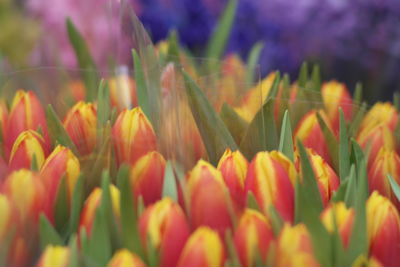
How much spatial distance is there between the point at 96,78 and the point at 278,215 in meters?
0.32

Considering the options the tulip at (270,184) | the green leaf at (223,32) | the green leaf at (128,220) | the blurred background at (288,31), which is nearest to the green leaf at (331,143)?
the tulip at (270,184)

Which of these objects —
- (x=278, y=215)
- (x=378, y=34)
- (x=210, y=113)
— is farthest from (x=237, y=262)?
(x=378, y=34)

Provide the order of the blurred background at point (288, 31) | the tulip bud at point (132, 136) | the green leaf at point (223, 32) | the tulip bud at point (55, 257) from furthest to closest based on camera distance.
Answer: the blurred background at point (288, 31) < the green leaf at point (223, 32) < the tulip bud at point (132, 136) < the tulip bud at point (55, 257)

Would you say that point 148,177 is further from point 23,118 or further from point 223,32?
point 223,32

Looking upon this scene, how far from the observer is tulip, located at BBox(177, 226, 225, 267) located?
46cm

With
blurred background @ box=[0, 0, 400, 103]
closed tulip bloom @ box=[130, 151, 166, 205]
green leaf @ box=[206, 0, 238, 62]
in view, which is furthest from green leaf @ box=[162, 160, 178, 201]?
blurred background @ box=[0, 0, 400, 103]

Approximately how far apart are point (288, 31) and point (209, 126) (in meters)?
1.41

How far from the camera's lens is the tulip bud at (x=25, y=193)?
0.51 metres

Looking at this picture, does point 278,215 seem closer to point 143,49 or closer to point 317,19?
point 143,49

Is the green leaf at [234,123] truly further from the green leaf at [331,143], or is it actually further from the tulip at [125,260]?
the tulip at [125,260]

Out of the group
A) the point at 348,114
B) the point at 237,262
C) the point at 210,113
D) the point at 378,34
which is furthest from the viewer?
the point at 378,34

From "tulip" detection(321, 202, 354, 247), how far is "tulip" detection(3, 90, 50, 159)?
26cm

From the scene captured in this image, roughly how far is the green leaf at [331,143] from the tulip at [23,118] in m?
0.23

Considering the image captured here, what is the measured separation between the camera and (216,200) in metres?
0.50
